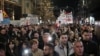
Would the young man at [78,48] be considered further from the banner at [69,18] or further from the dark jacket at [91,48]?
the banner at [69,18]

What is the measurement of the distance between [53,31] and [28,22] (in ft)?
0.78

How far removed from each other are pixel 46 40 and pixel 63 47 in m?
0.15

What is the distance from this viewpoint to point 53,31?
8.73 feet

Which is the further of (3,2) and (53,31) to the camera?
(53,31)

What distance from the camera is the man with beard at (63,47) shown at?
103 inches

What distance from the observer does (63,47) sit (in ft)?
8.62

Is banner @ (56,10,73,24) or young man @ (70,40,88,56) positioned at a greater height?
banner @ (56,10,73,24)

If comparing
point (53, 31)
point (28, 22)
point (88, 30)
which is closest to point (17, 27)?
point (28, 22)

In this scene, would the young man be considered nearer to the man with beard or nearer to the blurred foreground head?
the man with beard

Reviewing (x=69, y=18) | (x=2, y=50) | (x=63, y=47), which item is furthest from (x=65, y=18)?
(x=2, y=50)

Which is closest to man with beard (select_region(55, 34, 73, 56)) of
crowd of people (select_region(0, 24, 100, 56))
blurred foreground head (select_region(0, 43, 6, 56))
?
crowd of people (select_region(0, 24, 100, 56))

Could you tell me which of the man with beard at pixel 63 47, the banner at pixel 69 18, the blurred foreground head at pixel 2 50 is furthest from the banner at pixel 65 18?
the blurred foreground head at pixel 2 50

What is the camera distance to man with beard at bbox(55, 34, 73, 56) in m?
2.61

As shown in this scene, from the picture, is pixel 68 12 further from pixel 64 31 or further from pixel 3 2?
pixel 3 2
